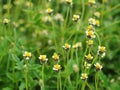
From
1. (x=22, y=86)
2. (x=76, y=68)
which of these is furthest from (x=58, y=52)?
(x=22, y=86)

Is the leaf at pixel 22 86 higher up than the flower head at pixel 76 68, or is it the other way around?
the flower head at pixel 76 68

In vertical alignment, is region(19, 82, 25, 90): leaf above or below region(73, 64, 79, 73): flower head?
below

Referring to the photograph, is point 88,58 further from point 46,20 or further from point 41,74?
point 46,20

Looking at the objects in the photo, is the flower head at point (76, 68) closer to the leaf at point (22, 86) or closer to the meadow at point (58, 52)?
the meadow at point (58, 52)

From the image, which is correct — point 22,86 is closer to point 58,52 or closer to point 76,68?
point 76,68

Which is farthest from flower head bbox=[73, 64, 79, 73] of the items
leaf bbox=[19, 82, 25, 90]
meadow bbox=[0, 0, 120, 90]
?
leaf bbox=[19, 82, 25, 90]

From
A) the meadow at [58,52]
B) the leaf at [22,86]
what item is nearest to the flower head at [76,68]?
the meadow at [58,52]

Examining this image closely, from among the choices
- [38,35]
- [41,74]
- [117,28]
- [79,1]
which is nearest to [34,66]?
[41,74]

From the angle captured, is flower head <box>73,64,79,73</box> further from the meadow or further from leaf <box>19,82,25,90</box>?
leaf <box>19,82,25,90</box>
